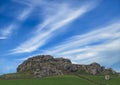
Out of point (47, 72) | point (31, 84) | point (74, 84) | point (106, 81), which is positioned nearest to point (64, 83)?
point (74, 84)

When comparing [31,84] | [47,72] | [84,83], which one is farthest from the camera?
[47,72]

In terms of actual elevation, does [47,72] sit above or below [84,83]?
above

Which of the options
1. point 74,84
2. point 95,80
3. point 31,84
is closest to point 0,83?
point 31,84

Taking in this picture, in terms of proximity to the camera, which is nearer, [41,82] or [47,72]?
[41,82]

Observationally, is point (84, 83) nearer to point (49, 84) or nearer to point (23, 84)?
point (49, 84)

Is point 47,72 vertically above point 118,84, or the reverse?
point 47,72

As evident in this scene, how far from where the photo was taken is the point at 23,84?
4688 inches

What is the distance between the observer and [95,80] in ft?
457

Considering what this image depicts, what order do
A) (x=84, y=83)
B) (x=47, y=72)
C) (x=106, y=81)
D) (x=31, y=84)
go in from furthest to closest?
(x=47, y=72) → (x=106, y=81) → (x=84, y=83) → (x=31, y=84)

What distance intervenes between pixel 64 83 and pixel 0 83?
2933 cm

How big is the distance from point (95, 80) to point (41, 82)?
31.7m

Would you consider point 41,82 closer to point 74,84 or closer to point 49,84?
point 49,84

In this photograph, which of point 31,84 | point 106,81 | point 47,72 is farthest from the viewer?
point 47,72

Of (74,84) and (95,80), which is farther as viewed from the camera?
(95,80)
